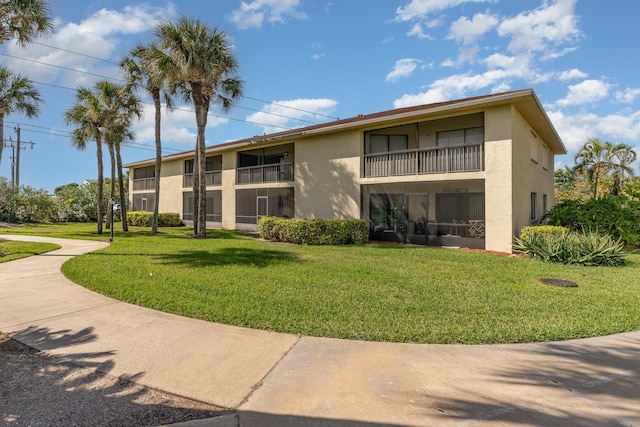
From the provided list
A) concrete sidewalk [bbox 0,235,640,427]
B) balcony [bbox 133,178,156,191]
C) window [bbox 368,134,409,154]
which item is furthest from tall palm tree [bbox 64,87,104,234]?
concrete sidewalk [bbox 0,235,640,427]

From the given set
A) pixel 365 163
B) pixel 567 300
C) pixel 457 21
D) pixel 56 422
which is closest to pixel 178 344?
pixel 56 422

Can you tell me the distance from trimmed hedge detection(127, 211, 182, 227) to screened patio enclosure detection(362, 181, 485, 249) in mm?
16602

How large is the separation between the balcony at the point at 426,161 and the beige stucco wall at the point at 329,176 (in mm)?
977

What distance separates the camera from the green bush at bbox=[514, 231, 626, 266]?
951 centimetres

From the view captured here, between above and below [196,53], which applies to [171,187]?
below

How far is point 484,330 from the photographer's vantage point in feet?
14.7

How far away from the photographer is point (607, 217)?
13.1 metres

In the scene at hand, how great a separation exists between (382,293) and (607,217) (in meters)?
12.2

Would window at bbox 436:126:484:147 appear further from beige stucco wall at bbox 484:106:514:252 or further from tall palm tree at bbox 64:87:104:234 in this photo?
tall palm tree at bbox 64:87:104:234

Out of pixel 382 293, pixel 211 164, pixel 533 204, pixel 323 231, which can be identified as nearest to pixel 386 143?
pixel 323 231

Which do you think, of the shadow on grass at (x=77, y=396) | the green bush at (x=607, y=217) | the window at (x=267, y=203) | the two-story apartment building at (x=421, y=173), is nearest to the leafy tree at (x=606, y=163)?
the two-story apartment building at (x=421, y=173)

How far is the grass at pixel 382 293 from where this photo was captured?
4598 mm

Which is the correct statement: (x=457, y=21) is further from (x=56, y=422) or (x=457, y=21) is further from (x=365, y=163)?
(x=56, y=422)

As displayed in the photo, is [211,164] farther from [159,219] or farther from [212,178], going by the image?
[159,219]
